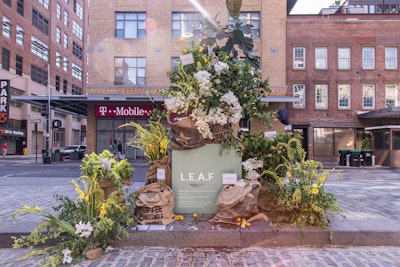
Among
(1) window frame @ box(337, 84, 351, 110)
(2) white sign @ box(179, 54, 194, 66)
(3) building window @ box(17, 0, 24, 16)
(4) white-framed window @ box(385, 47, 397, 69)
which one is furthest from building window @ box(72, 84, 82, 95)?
(2) white sign @ box(179, 54, 194, 66)

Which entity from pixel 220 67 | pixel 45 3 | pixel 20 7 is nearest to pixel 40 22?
pixel 45 3

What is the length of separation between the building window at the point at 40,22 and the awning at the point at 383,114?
4090 cm

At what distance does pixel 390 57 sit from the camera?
81.9 feet

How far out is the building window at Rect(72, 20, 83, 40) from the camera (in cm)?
5069

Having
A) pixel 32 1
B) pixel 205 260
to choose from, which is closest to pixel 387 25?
pixel 205 260

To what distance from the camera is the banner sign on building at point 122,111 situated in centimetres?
2356

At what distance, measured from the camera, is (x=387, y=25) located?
2484 cm

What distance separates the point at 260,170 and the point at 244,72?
5.36 ft

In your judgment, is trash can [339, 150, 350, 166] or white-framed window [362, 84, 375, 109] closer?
trash can [339, 150, 350, 166]

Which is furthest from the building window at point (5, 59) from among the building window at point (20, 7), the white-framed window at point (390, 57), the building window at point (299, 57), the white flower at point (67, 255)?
the white-framed window at point (390, 57)

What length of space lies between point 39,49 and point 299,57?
115ft

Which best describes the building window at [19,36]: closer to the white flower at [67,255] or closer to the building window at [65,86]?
the building window at [65,86]

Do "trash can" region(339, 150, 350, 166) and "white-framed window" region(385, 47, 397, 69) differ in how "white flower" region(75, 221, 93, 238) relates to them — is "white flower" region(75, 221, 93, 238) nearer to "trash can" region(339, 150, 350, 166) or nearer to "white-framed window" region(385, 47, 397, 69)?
"trash can" region(339, 150, 350, 166)

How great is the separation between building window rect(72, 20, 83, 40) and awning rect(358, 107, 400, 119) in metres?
46.6
